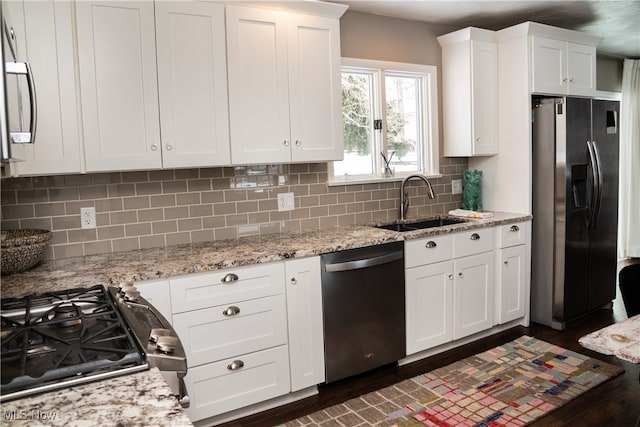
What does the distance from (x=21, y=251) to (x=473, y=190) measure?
329 centimetres

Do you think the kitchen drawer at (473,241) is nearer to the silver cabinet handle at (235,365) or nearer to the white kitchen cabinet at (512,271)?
the white kitchen cabinet at (512,271)

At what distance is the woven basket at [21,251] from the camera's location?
2.17 metres

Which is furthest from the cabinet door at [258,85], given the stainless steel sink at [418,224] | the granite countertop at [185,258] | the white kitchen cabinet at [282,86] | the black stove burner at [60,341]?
the black stove burner at [60,341]

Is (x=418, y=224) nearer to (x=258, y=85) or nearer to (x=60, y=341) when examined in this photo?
(x=258, y=85)

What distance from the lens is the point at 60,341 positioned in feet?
3.87

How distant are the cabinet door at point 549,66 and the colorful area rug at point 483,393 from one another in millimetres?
2032

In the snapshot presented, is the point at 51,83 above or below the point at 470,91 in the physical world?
below

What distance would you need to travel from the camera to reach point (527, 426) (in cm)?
245

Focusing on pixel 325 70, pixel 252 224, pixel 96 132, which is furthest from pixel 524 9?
pixel 96 132

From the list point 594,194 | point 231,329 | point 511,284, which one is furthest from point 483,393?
point 594,194

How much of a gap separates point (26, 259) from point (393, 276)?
201cm

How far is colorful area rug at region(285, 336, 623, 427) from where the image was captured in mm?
2539

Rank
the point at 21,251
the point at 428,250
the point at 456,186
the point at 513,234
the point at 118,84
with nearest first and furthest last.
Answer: the point at 21,251 < the point at 118,84 < the point at 428,250 < the point at 513,234 < the point at 456,186

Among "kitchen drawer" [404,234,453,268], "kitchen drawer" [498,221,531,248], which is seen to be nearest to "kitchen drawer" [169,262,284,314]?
"kitchen drawer" [404,234,453,268]
